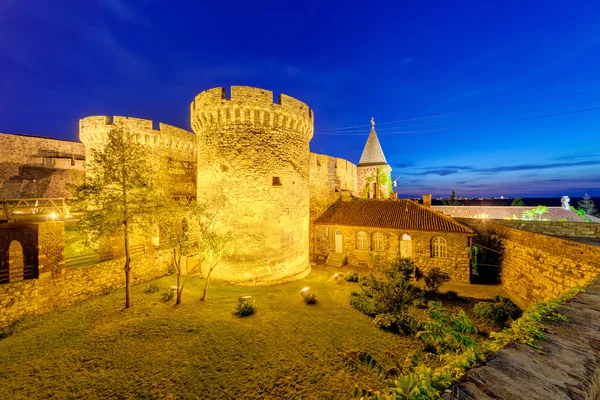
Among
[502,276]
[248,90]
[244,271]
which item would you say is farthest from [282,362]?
[502,276]

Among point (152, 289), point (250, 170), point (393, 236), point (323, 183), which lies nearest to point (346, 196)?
point (323, 183)

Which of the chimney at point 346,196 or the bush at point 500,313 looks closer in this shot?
the bush at point 500,313

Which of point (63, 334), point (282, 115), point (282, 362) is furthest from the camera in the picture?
point (282, 115)

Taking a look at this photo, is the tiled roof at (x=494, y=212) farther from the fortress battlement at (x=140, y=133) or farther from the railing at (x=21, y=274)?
the railing at (x=21, y=274)

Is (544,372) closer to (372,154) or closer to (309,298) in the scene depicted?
(309,298)

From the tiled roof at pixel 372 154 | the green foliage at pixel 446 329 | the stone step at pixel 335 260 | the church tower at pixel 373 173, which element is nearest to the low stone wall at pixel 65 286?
the stone step at pixel 335 260

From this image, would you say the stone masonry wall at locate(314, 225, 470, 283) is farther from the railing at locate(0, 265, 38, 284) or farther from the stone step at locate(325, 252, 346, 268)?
the railing at locate(0, 265, 38, 284)

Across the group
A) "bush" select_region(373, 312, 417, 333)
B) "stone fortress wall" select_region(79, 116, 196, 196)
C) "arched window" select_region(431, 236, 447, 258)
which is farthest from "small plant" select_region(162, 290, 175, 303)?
"arched window" select_region(431, 236, 447, 258)

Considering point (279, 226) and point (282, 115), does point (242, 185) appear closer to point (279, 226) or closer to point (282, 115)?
point (279, 226)

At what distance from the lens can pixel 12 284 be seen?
375 inches

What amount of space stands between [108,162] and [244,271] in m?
8.48

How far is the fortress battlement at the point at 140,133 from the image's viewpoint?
49.5 ft

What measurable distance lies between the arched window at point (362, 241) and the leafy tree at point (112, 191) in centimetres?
1448

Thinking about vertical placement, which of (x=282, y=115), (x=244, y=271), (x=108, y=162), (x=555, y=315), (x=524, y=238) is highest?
(x=282, y=115)
